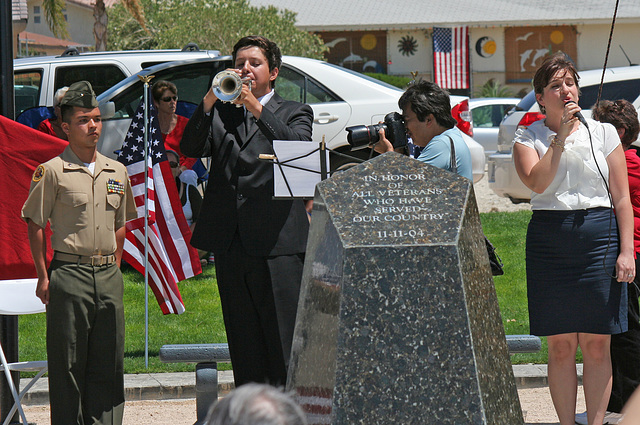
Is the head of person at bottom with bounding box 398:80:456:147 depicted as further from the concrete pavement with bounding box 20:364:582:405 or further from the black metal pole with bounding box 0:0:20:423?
the black metal pole with bounding box 0:0:20:423

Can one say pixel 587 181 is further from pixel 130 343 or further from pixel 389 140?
pixel 130 343

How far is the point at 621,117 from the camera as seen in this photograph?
5121 mm

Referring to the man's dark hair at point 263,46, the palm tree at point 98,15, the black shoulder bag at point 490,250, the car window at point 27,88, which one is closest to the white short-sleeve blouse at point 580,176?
the black shoulder bag at point 490,250

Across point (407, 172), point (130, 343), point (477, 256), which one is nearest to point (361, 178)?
point (407, 172)

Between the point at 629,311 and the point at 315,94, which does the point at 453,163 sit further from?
the point at 315,94

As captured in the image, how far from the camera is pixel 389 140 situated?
4379 millimetres

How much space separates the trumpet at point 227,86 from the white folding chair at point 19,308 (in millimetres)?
1765

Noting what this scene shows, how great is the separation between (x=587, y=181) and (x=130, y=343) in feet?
13.0

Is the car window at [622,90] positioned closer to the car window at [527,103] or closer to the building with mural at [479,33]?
the car window at [527,103]

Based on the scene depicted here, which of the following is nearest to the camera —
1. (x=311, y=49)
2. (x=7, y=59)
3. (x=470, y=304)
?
(x=470, y=304)

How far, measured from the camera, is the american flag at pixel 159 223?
21.7ft

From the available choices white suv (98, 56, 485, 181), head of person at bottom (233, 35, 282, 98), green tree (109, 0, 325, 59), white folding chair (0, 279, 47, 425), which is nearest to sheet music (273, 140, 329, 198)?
head of person at bottom (233, 35, 282, 98)

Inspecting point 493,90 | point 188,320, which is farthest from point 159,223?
point 493,90

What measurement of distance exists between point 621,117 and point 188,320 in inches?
158
